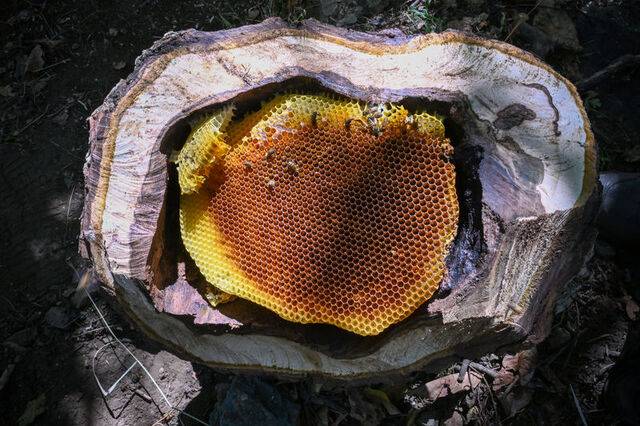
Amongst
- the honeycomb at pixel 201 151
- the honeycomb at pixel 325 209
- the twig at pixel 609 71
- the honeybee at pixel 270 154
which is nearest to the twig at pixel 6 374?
the honeycomb at pixel 325 209

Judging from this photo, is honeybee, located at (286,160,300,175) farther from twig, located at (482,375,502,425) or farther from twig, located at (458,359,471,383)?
twig, located at (482,375,502,425)

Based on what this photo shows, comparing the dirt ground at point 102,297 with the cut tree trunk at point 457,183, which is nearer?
the cut tree trunk at point 457,183

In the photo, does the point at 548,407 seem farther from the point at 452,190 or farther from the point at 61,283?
the point at 61,283

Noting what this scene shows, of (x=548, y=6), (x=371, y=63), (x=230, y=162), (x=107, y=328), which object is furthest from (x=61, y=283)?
(x=548, y=6)

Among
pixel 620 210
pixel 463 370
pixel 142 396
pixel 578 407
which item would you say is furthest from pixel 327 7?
pixel 578 407

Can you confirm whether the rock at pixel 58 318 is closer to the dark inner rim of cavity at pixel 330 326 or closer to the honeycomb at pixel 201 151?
the dark inner rim of cavity at pixel 330 326
